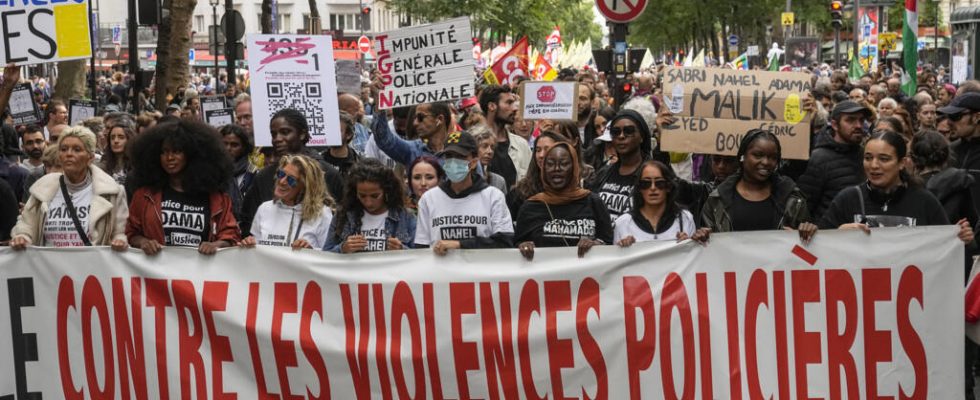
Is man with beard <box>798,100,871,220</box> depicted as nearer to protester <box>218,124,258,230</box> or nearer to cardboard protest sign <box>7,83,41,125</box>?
protester <box>218,124,258,230</box>

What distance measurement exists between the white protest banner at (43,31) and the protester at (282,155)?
1.32m

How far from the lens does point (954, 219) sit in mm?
7812

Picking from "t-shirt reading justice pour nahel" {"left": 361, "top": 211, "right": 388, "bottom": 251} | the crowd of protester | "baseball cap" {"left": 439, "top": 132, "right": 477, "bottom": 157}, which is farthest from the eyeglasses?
"t-shirt reading justice pour nahel" {"left": 361, "top": 211, "right": 388, "bottom": 251}

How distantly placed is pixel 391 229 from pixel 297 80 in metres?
3.02

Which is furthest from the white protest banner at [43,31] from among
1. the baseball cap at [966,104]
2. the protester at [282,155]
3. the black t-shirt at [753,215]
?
the baseball cap at [966,104]

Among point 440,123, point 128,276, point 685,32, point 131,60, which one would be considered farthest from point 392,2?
point 128,276

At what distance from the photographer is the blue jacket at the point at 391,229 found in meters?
7.20

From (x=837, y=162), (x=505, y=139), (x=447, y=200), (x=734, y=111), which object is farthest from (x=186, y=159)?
(x=505, y=139)

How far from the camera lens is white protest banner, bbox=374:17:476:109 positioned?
1039cm

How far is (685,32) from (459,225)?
74092mm

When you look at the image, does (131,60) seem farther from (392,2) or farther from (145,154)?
(392,2)

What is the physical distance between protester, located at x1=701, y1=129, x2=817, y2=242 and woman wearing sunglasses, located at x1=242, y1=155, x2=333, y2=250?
76.1 inches

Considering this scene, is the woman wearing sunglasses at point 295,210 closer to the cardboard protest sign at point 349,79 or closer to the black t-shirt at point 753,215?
the black t-shirt at point 753,215

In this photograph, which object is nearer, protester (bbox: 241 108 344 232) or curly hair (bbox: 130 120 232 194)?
curly hair (bbox: 130 120 232 194)
